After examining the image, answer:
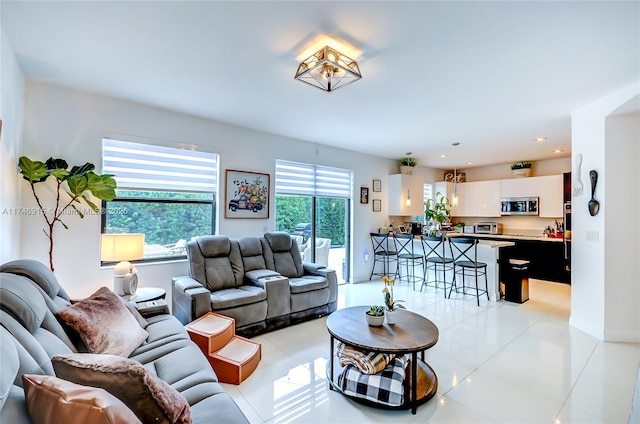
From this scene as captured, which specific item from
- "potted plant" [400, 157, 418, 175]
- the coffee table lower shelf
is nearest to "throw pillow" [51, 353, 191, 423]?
the coffee table lower shelf

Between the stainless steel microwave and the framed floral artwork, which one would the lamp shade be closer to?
the framed floral artwork

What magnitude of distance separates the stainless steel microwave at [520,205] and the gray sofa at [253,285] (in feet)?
16.1

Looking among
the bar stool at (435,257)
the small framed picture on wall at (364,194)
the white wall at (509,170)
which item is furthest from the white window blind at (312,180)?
the white wall at (509,170)

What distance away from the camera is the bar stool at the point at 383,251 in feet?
19.3

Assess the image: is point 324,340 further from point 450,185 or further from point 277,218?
point 450,185

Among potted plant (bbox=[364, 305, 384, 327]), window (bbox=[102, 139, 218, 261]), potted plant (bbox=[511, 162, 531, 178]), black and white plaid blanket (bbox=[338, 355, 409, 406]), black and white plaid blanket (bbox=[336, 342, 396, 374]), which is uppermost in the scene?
potted plant (bbox=[511, 162, 531, 178])

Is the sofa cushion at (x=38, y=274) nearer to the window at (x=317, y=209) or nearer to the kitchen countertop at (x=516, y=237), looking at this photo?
the window at (x=317, y=209)

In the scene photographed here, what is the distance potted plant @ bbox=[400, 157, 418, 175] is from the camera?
6379 millimetres

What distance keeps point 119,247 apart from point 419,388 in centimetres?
280

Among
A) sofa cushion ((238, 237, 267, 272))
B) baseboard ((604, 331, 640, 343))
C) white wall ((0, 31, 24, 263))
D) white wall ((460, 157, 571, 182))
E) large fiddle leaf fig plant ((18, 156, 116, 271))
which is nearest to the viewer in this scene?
white wall ((0, 31, 24, 263))

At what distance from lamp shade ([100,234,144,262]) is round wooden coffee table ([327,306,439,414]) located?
194 cm

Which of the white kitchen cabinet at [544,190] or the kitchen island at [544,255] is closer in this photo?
the kitchen island at [544,255]

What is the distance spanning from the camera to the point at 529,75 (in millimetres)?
2596

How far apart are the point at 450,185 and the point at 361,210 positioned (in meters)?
3.07
